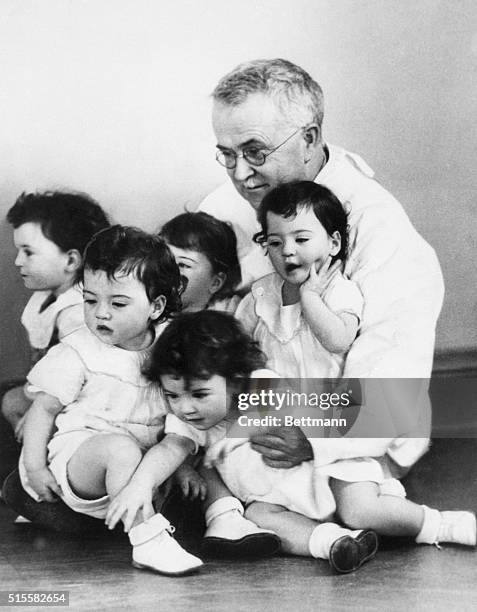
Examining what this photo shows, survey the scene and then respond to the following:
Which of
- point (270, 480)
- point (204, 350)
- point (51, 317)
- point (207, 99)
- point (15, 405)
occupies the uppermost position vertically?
point (207, 99)

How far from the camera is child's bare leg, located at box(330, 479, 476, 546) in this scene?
2.04 metres

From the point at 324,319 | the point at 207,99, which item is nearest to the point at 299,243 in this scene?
the point at 324,319

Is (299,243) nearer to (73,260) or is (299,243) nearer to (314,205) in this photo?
(314,205)

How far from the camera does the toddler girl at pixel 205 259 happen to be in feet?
7.04

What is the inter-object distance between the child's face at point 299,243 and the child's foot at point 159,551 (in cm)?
69

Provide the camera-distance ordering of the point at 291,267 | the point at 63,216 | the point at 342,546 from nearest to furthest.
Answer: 1. the point at 342,546
2. the point at 291,267
3. the point at 63,216

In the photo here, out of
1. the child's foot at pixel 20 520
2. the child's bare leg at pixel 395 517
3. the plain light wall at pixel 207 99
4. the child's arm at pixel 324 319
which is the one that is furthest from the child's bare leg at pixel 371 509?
the child's foot at pixel 20 520

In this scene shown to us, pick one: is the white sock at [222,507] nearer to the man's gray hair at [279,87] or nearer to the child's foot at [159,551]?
the child's foot at [159,551]

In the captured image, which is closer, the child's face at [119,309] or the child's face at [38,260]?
the child's face at [119,309]

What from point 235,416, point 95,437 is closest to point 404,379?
point 235,416

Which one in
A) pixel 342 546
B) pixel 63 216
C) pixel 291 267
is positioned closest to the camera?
pixel 342 546

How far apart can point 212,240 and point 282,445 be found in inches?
21.3

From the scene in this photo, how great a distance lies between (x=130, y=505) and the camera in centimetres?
203

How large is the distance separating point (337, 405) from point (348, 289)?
0.29m
